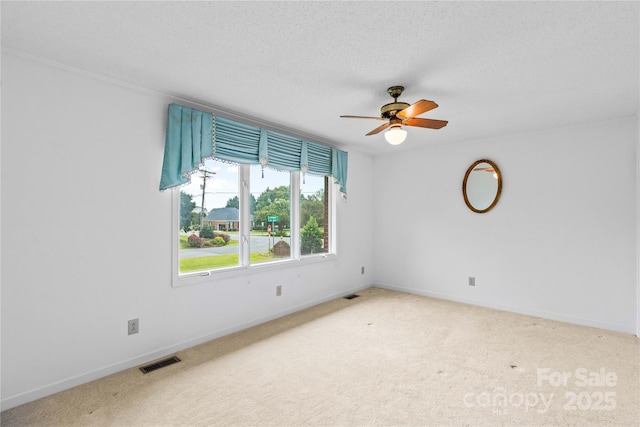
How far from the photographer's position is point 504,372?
101 inches

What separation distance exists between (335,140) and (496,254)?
8.72ft

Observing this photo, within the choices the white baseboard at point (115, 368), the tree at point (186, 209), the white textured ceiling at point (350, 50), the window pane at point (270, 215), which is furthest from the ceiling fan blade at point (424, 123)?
the white baseboard at point (115, 368)

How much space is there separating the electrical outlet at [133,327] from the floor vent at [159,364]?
11.7 inches

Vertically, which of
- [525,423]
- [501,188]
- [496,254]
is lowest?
[525,423]

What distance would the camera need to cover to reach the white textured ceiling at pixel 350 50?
5.50ft

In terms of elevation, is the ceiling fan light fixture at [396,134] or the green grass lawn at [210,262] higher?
the ceiling fan light fixture at [396,134]

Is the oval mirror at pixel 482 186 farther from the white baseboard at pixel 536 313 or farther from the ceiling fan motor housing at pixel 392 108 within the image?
the ceiling fan motor housing at pixel 392 108

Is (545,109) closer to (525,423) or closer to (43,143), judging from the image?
(525,423)

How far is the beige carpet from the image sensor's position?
2002 mm

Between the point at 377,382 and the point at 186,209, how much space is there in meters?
2.29

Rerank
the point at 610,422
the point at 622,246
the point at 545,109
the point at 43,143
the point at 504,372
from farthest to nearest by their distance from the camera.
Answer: the point at 622,246, the point at 545,109, the point at 504,372, the point at 43,143, the point at 610,422

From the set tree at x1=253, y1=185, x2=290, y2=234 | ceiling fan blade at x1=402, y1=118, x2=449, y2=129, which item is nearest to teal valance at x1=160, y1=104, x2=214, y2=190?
tree at x1=253, y1=185, x2=290, y2=234

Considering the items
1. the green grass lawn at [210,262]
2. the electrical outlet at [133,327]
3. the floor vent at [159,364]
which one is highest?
the green grass lawn at [210,262]

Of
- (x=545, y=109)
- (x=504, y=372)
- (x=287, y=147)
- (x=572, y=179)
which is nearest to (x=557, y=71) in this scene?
(x=545, y=109)
